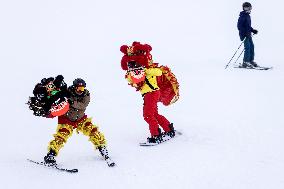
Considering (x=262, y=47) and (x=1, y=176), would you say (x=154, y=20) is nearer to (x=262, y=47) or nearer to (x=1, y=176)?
(x=262, y=47)

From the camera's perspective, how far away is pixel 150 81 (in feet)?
27.3

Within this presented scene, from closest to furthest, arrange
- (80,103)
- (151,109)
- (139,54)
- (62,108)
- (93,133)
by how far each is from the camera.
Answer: (62,108)
(80,103)
(93,133)
(139,54)
(151,109)

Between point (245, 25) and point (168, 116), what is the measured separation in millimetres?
5795

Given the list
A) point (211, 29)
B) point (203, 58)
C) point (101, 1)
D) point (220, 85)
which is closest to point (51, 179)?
point (220, 85)

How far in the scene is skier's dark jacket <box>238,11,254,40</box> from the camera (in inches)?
582

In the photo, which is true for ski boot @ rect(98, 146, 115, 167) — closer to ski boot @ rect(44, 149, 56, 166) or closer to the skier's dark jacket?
ski boot @ rect(44, 149, 56, 166)

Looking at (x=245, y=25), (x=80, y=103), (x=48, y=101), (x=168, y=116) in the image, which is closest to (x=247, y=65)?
(x=245, y=25)

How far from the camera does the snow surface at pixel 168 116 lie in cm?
686

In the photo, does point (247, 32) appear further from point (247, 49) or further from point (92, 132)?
point (92, 132)

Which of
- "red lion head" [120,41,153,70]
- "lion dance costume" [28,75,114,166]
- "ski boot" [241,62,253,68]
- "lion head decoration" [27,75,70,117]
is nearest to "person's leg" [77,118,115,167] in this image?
"lion dance costume" [28,75,114,166]

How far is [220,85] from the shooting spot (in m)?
12.8

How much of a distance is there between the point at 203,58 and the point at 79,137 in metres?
10.4

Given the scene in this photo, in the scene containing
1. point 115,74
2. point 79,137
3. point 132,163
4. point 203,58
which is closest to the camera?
point 132,163

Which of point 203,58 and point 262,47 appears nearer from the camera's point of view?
point 203,58
